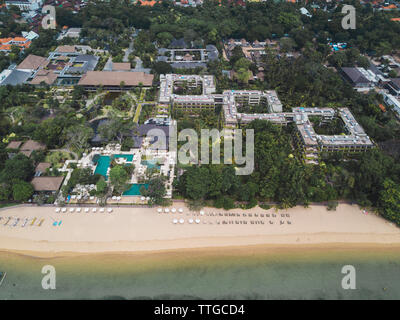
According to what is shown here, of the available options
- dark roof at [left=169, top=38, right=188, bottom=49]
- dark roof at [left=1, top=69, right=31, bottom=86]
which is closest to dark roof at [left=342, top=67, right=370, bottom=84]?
dark roof at [left=169, top=38, right=188, bottom=49]

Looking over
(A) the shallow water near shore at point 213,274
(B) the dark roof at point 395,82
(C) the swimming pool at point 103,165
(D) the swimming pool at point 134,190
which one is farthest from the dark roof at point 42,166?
(B) the dark roof at point 395,82

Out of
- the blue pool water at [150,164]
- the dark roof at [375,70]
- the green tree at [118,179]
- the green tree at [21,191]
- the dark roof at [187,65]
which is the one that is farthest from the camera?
the dark roof at [375,70]

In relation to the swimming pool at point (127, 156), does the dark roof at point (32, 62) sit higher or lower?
higher

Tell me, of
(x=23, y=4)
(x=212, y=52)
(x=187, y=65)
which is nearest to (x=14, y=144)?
(x=187, y=65)

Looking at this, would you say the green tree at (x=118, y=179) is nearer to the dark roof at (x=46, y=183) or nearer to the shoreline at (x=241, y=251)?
the dark roof at (x=46, y=183)

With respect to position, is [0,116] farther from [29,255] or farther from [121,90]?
[29,255]

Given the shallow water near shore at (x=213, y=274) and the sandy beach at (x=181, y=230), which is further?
the sandy beach at (x=181, y=230)

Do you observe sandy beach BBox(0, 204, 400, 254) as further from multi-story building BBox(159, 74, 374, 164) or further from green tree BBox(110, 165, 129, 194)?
multi-story building BBox(159, 74, 374, 164)
